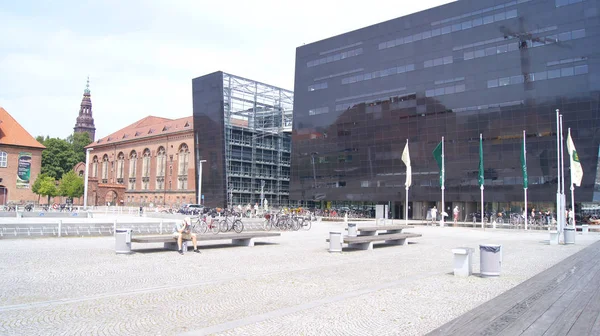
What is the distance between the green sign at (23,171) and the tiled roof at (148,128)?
76.1ft

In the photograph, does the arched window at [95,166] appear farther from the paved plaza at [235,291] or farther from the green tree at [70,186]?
the paved plaza at [235,291]

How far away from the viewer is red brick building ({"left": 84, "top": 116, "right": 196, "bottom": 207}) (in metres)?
93.2

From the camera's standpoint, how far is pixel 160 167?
99375 millimetres

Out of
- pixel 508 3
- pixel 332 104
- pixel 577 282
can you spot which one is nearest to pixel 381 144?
pixel 332 104

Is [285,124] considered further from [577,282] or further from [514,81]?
[577,282]

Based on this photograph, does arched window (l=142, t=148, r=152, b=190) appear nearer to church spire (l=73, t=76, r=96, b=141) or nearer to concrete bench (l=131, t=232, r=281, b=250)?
church spire (l=73, t=76, r=96, b=141)

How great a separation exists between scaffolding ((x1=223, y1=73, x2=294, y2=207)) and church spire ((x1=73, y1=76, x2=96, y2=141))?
91.2m

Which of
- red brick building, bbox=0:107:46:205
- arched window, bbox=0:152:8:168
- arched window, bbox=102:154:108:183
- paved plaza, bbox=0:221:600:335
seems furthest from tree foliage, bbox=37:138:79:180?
paved plaza, bbox=0:221:600:335

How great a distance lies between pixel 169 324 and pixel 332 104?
65.8 m

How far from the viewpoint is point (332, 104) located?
236 feet

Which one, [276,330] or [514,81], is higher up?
[514,81]

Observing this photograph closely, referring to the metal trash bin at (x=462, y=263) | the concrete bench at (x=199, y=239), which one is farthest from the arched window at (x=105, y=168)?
the metal trash bin at (x=462, y=263)

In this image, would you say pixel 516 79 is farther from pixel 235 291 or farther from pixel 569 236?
pixel 235 291

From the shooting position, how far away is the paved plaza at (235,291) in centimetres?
737
